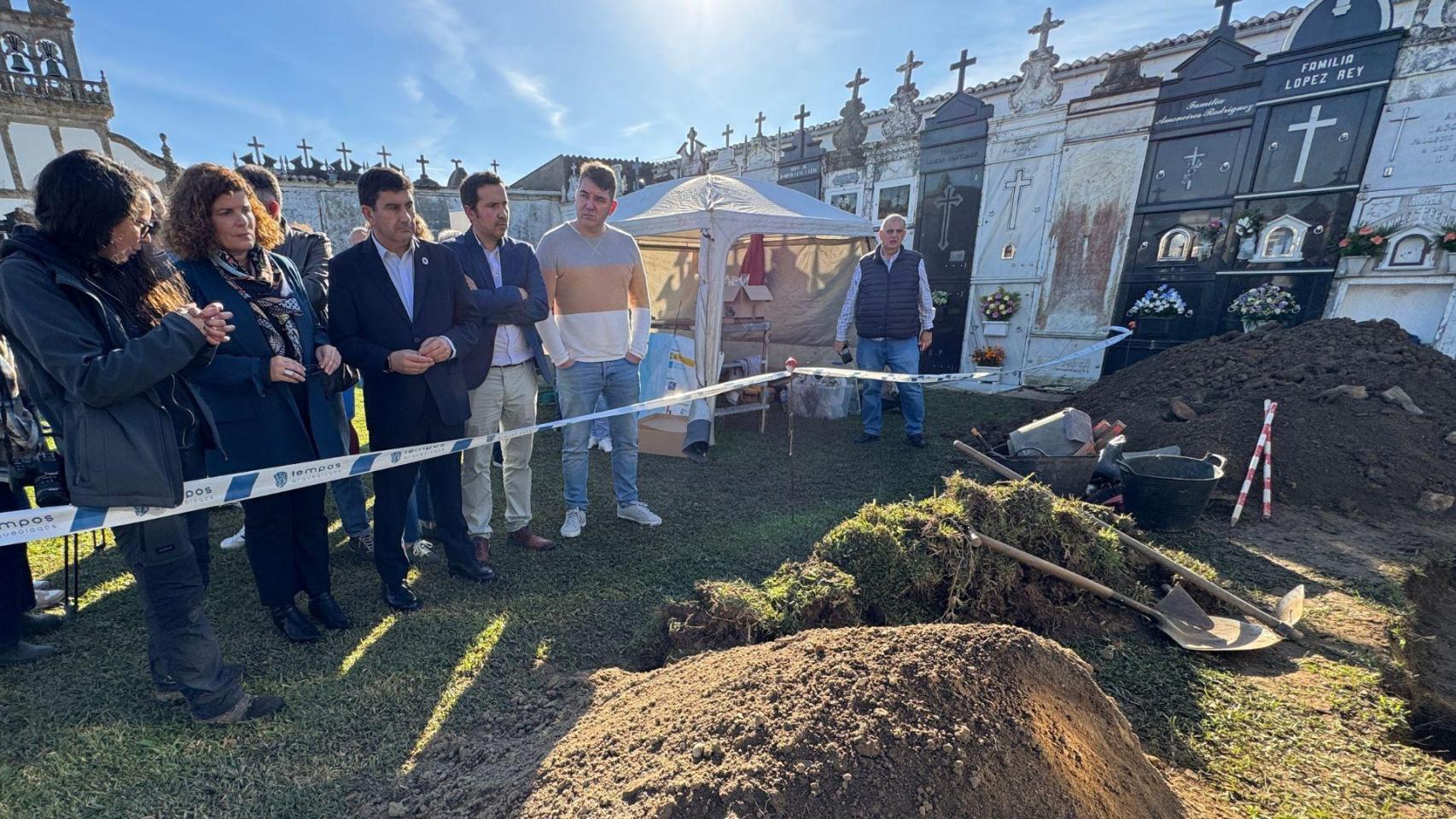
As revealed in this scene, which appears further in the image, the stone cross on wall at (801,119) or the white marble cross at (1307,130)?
the stone cross on wall at (801,119)

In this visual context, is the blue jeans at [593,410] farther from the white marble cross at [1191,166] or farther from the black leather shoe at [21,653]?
the white marble cross at [1191,166]

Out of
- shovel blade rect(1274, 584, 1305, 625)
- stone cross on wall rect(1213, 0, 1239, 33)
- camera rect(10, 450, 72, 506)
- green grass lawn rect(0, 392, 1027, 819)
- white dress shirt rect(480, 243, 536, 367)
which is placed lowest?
green grass lawn rect(0, 392, 1027, 819)

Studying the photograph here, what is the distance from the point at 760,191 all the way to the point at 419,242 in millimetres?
4437

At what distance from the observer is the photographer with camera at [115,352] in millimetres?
1526

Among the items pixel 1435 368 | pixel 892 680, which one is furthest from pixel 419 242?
pixel 1435 368

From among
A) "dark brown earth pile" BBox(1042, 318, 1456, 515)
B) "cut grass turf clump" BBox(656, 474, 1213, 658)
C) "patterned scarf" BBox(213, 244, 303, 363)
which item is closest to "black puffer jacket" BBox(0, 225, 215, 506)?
"patterned scarf" BBox(213, 244, 303, 363)

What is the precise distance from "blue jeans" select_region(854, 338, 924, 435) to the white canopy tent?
134cm

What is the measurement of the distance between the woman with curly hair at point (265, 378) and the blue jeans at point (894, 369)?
14.6 feet

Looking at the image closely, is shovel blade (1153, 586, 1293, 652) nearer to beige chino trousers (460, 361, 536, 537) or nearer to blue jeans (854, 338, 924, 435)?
blue jeans (854, 338, 924, 435)

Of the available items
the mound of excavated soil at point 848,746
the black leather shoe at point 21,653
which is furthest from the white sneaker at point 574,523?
the black leather shoe at point 21,653

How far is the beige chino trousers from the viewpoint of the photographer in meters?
2.96

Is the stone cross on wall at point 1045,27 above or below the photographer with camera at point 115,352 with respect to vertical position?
above

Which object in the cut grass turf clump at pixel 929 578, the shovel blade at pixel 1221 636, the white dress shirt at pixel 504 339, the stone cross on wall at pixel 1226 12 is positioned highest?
the stone cross on wall at pixel 1226 12

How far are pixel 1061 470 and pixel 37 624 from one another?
5.44 meters
